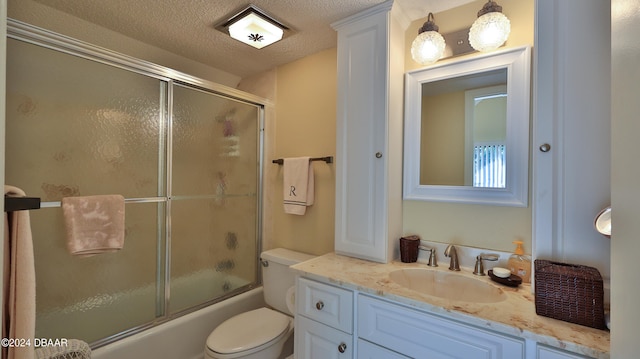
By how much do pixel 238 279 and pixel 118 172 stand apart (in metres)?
1.13

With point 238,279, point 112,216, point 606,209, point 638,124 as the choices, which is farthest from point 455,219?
point 112,216

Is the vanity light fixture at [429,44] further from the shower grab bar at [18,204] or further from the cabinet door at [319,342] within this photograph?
the shower grab bar at [18,204]

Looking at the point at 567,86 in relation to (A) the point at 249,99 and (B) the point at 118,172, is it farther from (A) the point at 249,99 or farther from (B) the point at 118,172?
(B) the point at 118,172

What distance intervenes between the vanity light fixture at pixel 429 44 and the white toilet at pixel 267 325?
4.63 feet

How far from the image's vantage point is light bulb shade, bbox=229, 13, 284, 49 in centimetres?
148

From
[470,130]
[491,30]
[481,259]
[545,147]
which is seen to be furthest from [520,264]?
[491,30]

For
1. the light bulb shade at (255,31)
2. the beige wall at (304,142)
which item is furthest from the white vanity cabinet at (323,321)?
the light bulb shade at (255,31)

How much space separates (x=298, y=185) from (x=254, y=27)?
1003mm

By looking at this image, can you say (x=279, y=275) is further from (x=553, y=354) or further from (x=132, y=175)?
(x=553, y=354)

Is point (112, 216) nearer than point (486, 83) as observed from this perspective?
No

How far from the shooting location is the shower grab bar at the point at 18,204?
48 centimetres

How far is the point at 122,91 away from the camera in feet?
5.01

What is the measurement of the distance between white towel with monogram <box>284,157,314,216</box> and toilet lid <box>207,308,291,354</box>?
2.22 feet

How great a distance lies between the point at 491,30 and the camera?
117 cm
